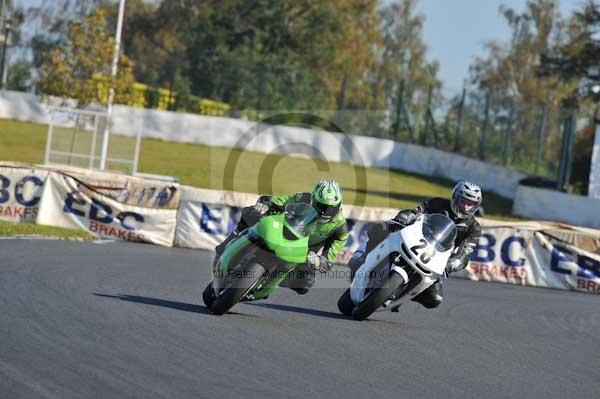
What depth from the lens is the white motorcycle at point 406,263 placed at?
10.1m

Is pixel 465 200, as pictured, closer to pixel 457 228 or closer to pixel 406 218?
pixel 457 228

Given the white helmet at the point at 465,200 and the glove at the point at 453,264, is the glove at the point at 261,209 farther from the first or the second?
the white helmet at the point at 465,200

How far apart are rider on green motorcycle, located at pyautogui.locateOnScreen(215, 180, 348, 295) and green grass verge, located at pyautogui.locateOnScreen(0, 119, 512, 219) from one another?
18.9 meters

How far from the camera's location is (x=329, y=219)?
1002 cm

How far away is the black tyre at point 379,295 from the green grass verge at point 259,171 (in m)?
18.7

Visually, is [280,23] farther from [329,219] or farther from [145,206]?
[329,219]

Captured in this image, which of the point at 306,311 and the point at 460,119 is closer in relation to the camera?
the point at 306,311

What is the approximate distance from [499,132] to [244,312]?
1040 inches

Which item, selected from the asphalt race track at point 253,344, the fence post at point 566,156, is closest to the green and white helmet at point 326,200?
the asphalt race track at point 253,344

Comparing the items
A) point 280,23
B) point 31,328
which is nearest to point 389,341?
point 31,328

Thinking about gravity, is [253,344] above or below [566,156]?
below

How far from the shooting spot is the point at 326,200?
9805mm

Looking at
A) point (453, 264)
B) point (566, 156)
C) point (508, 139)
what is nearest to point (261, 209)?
point (453, 264)

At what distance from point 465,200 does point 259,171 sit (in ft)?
81.8
